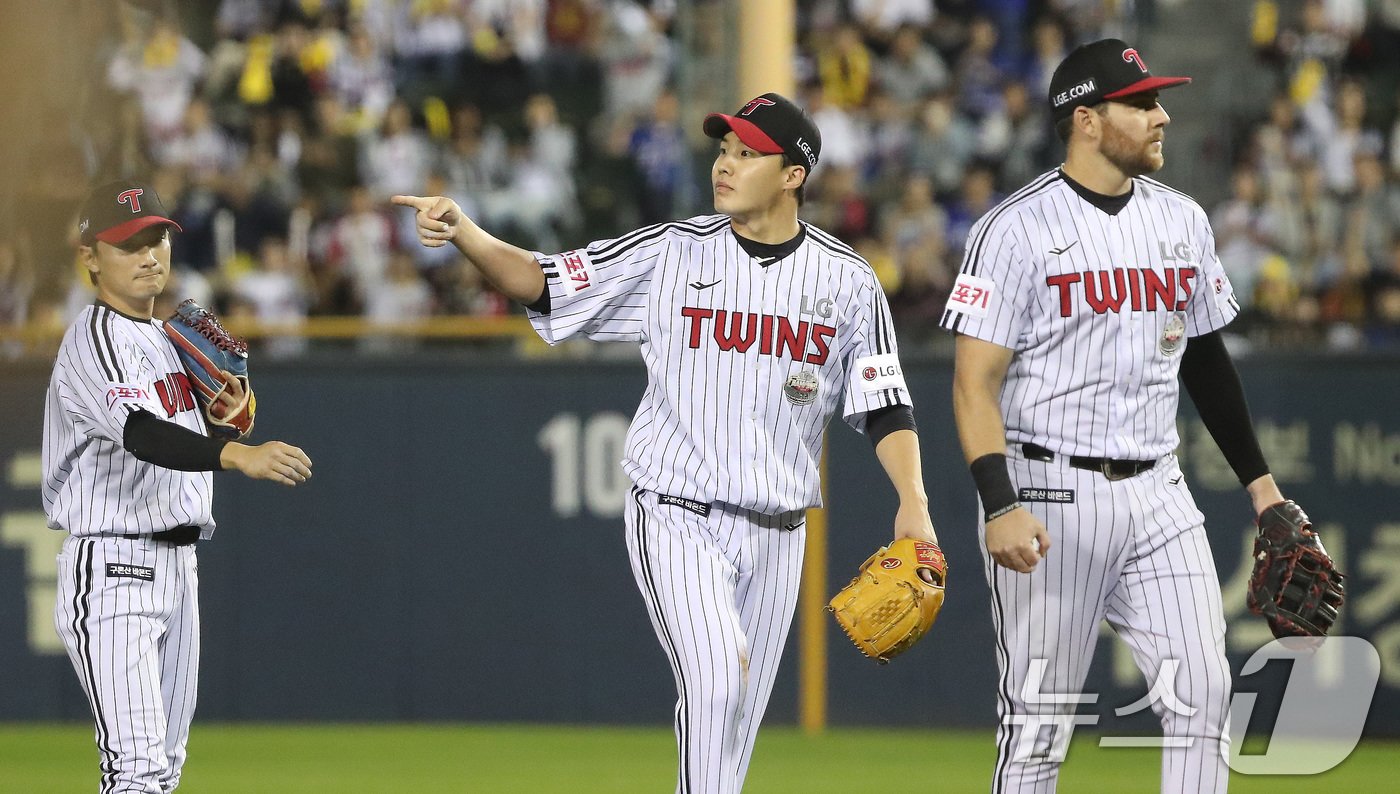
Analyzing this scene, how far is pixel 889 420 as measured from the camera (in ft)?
17.7

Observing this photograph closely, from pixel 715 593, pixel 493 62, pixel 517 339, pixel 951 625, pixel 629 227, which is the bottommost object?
pixel 951 625

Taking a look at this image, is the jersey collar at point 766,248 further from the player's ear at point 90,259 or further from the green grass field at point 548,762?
the green grass field at point 548,762

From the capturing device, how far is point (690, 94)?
1080cm

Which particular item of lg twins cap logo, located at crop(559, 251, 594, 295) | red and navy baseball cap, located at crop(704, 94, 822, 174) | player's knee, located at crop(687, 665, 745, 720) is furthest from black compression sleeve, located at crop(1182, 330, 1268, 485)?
lg twins cap logo, located at crop(559, 251, 594, 295)

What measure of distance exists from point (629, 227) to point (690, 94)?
54.7 inches

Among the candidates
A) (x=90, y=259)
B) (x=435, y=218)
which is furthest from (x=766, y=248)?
(x=90, y=259)

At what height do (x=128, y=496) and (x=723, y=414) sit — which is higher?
(x=723, y=414)

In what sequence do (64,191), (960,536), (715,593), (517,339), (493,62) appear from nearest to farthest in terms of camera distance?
(715,593) < (960,536) < (517,339) < (64,191) < (493,62)

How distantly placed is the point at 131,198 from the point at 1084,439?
2.87m

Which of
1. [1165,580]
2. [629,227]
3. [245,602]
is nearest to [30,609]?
[245,602]

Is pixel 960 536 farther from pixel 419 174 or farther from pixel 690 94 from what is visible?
pixel 419 174

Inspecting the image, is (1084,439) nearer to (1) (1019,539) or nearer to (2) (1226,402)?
(1) (1019,539)

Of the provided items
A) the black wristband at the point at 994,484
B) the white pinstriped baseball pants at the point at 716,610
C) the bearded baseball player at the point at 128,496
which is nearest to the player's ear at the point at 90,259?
the bearded baseball player at the point at 128,496

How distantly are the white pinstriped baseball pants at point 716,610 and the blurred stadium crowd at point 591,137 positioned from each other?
5251 mm
